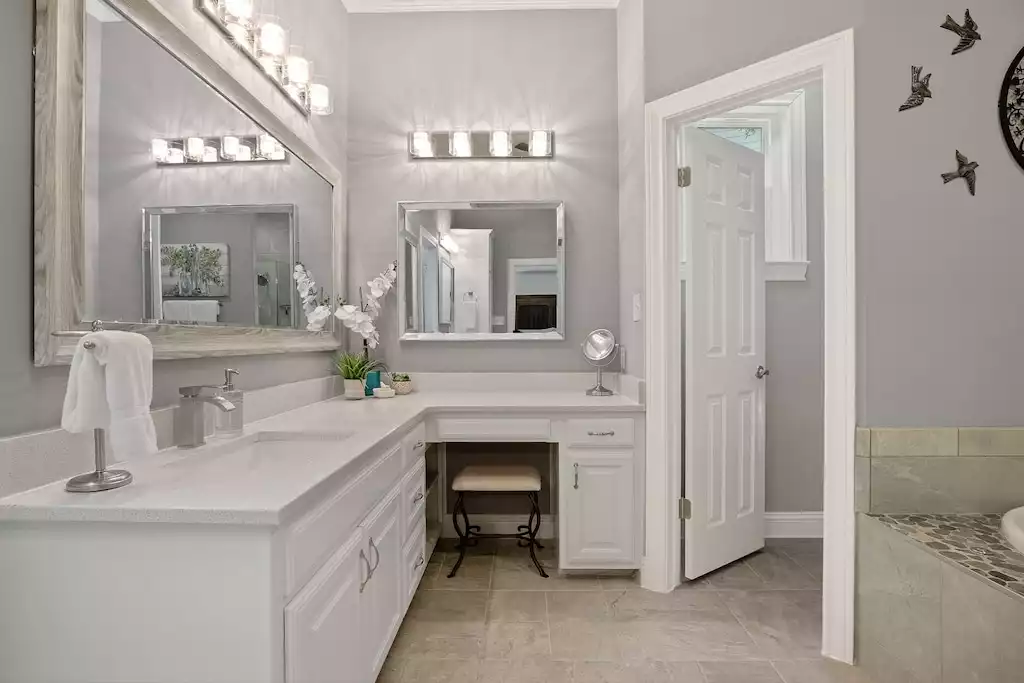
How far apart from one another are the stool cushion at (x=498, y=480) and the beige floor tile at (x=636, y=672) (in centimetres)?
77

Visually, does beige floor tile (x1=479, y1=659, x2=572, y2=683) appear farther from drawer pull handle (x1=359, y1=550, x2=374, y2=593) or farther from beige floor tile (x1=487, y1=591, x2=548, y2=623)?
drawer pull handle (x1=359, y1=550, x2=374, y2=593)

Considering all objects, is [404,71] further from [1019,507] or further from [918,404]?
[1019,507]

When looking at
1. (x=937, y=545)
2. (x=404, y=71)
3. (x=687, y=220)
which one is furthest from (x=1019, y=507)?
(x=404, y=71)

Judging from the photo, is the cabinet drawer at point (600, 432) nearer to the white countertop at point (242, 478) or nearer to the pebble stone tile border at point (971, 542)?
the white countertop at point (242, 478)

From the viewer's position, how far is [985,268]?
1.83 m

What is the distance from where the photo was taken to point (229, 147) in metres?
1.81

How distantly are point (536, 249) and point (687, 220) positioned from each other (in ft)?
2.84

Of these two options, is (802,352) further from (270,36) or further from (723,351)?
(270,36)

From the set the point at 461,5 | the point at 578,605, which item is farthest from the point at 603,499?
the point at 461,5

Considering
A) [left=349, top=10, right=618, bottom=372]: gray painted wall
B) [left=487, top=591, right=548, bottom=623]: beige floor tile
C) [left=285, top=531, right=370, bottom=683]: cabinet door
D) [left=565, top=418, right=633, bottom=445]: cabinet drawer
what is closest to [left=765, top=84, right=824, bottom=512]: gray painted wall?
[left=349, top=10, right=618, bottom=372]: gray painted wall

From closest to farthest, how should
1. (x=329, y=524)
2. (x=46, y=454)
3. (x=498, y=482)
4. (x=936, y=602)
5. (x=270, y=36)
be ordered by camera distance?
(x=46, y=454), (x=329, y=524), (x=936, y=602), (x=270, y=36), (x=498, y=482)

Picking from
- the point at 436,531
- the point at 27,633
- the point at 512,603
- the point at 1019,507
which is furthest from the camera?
the point at 436,531

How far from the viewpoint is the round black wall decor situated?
1.81 m

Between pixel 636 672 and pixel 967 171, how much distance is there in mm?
2031
